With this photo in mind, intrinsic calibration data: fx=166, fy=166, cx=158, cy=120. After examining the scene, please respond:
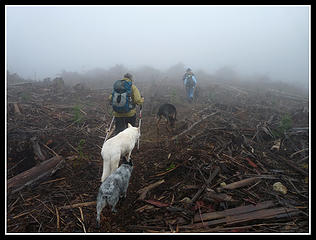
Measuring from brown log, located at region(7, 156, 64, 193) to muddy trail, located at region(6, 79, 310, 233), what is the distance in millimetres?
22

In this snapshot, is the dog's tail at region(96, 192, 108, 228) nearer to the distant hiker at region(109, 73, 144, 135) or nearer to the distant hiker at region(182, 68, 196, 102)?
the distant hiker at region(109, 73, 144, 135)

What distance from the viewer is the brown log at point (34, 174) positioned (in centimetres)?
375

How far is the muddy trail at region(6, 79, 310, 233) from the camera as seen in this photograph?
3074 millimetres

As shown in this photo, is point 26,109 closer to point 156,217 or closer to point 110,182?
point 110,182

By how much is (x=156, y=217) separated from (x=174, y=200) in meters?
0.53

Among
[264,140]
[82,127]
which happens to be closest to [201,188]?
[264,140]

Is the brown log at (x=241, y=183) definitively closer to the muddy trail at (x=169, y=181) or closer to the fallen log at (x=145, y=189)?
the muddy trail at (x=169, y=181)

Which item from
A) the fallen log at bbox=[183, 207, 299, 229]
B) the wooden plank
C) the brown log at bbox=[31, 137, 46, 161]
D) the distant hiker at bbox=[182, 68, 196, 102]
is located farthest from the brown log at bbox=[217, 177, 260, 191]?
the distant hiker at bbox=[182, 68, 196, 102]

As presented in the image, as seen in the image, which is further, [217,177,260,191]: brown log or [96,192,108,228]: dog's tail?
[217,177,260,191]: brown log

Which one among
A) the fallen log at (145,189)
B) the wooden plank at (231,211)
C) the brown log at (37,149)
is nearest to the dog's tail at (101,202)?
the fallen log at (145,189)

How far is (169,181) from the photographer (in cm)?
411

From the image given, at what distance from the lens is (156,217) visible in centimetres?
320

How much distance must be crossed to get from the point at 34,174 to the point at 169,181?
3.30 metres

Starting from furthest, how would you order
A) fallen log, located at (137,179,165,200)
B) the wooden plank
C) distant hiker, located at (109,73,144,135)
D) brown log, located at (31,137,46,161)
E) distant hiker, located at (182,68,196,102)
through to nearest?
distant hiker, located at (182,68,196,102) < distant hiker, located at (109,73,144,135) < brown log, located at (31,137,46,161) < fallen log, located at (137,179,165,200) < the wooden plank
